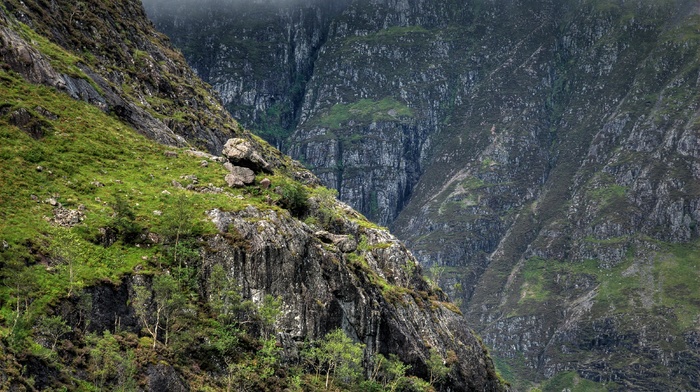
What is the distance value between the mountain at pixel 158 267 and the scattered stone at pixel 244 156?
0.94ft

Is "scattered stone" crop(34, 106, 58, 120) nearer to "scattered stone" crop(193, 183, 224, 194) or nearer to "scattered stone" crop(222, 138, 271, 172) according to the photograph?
"scattered stone" crop(193, 183, 224, 194)

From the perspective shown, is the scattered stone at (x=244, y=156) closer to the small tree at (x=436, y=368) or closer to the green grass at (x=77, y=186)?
the green grass at (x=77, y=186)

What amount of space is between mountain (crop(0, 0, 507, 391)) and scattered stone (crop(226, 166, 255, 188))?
307 mm

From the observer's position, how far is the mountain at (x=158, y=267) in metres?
84.0

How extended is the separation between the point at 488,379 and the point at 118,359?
321 ft

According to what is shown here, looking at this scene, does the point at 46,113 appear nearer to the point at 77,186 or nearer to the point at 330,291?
the point at 77,186

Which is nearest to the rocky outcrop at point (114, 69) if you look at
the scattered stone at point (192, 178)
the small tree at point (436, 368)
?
the scattered stone at point (192, 178)

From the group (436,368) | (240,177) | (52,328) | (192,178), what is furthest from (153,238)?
(436,368)

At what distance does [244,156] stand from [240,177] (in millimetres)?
5892

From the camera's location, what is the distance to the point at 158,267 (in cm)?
9875

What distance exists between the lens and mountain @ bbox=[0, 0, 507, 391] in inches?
3307

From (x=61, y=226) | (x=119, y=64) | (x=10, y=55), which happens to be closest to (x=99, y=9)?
(x=119, y=64)

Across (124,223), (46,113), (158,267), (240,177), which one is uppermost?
(46,113)

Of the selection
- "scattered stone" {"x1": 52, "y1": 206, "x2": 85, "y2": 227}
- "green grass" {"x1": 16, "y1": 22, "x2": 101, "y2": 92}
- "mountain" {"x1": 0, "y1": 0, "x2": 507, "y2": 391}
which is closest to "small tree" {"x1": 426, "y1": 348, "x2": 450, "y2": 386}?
"mountain" {"x1": 0, "y1": 0, "x2": 507, "y2": 391}
